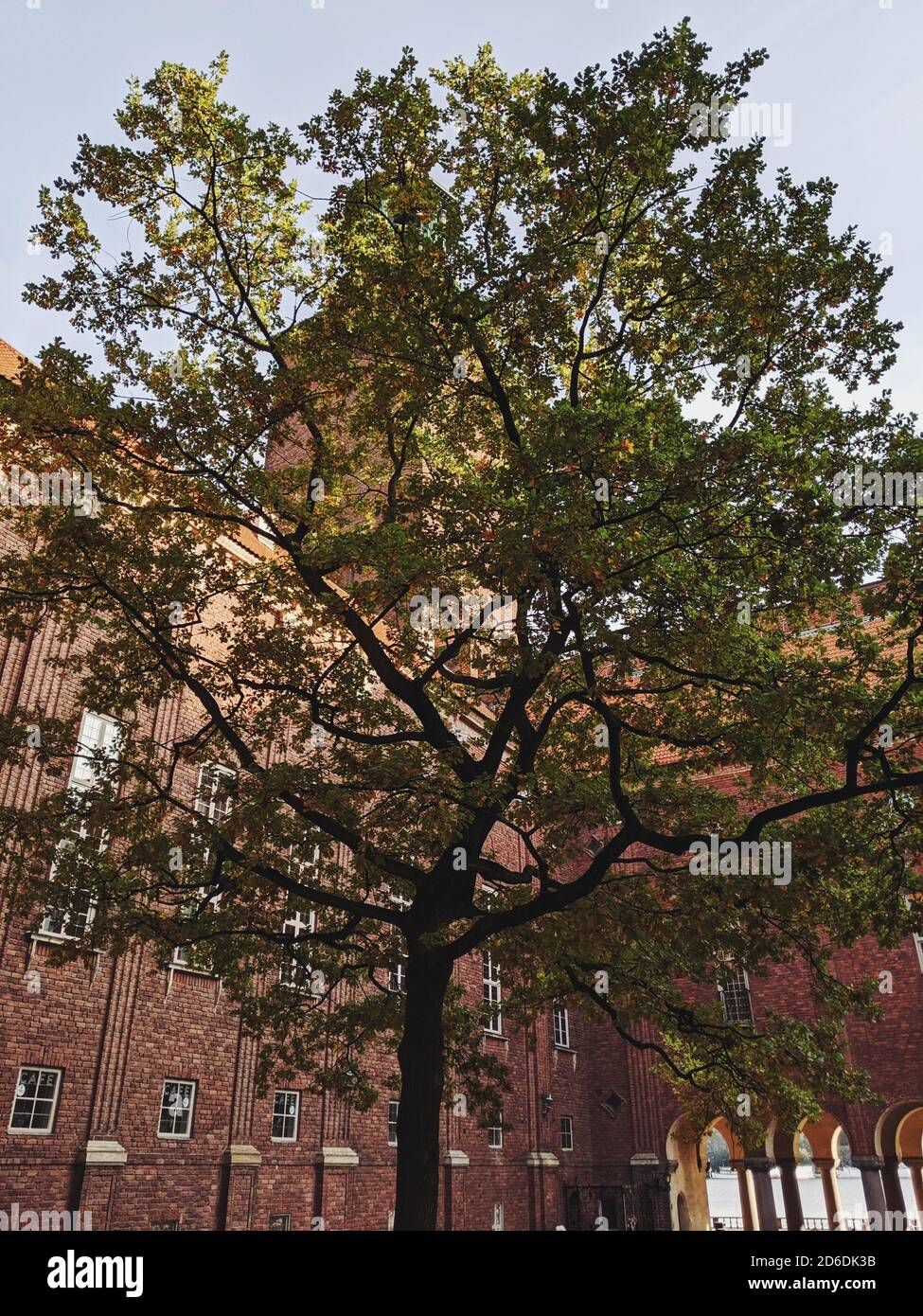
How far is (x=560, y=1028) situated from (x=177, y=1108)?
17.3 m

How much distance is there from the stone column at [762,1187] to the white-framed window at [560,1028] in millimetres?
6518

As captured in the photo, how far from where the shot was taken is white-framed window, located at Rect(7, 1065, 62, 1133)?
14023 mm

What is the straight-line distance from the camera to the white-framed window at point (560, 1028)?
3053 centimetres

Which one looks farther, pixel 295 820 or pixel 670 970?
pixel 670 970

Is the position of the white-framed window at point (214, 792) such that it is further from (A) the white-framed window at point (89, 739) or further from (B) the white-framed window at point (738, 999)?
(B) the white-framed window at point (738, 999)

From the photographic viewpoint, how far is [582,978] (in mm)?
13648

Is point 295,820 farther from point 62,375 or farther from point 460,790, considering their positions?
point 62,375

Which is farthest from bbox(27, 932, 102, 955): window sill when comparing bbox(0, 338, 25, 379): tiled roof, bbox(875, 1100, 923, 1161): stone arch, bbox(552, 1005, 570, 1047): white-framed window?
bbox(875, 1100, 923, 1161): stone arch

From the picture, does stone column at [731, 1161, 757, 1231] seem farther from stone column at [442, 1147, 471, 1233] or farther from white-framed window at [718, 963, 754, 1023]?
stone column at [442, 1147, 471, 1233]

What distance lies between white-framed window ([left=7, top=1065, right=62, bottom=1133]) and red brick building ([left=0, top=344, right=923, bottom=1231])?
31 millimetres

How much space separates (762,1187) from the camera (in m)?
27.9
